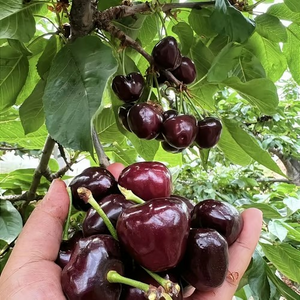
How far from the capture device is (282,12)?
28.9 inches

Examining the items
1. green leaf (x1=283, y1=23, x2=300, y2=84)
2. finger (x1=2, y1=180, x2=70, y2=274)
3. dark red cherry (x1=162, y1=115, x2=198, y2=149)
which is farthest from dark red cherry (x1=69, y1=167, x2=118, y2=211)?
green leaf (x1=283, y1=23, x2=300, y2=84)

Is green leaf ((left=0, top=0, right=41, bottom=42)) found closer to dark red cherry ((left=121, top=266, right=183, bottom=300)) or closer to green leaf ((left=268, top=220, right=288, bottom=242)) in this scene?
A: dark red cherry ((left=121, top=266, right=183, bottom=300))

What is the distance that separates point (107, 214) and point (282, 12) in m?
0.48

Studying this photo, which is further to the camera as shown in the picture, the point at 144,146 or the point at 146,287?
the point at 144,146

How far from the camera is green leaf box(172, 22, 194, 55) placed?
0.75 meters

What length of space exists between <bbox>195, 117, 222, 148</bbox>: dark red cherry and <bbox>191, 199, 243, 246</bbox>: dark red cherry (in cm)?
15

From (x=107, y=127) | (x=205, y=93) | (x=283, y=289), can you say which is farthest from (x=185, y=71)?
(x=283, y=289)

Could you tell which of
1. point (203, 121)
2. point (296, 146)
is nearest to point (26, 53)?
point (203, 121)

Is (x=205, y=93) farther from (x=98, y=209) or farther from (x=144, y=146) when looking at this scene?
(x=98, y=209)

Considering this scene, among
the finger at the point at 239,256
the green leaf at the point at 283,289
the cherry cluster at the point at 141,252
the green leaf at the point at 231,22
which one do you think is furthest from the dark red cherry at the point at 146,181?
the green leaf at the point at 283,289

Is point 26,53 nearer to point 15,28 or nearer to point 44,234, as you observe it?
point 15,28

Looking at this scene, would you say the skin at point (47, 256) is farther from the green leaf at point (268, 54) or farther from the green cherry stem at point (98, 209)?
the green leaf at point (268, 54)

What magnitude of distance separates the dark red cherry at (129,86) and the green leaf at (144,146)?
18 centimetres

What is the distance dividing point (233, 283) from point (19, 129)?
58cm
